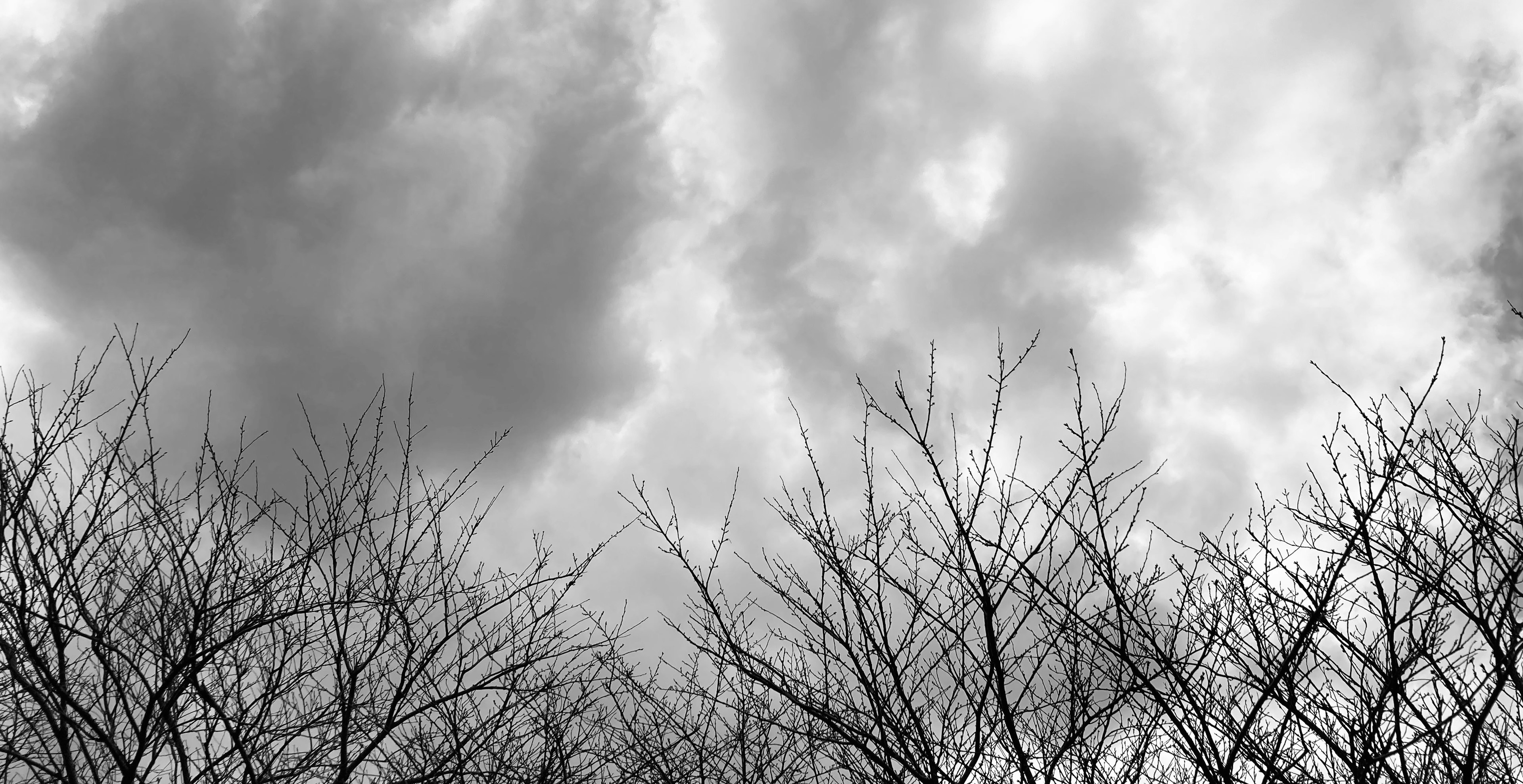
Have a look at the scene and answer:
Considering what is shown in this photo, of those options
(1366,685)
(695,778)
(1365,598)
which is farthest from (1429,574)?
(695,778)

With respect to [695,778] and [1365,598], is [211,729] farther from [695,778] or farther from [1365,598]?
[1365,598]

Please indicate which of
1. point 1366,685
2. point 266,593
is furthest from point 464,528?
point 1366,685

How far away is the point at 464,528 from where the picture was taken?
6.93 metres

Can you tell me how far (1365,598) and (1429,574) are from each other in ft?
1.04

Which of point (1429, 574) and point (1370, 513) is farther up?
point (1370, 513)

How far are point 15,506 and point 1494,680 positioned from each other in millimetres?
7640

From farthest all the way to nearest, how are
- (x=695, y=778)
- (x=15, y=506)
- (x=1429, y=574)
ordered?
(x=695, y=778) < (x=15, y=506) < (x=1429, y=574)

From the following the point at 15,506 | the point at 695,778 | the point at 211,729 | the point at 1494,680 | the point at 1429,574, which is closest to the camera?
the point at 1494,680

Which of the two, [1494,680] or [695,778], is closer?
[1494,680]

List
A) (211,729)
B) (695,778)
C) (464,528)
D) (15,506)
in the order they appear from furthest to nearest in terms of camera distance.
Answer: (695,778), (464,528), (211,729), (15,506)

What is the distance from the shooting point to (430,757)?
7086 millimetres

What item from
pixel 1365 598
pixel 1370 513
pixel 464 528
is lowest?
pixel 1365 598

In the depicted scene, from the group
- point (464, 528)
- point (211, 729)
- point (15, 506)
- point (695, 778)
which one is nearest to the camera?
point (15, 506)

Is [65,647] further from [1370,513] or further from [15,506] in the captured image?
[1370,513]
